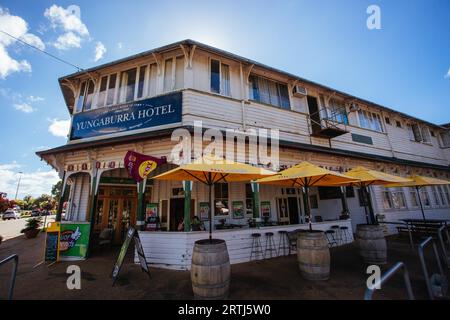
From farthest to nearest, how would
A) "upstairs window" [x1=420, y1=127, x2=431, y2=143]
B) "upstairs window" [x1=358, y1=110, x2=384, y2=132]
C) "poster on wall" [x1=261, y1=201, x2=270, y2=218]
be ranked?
1. "upstairs window" [x1=420, y1=127, x2=431, y2=143]
2. "upstairs window" [x1=358, y1=110, x2=384, y2=132]
3. "poster on wall" [x1=261, y1=201, x2=270, y2=218]

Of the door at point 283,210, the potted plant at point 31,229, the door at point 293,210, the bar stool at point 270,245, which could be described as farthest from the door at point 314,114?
the potted plant at point 31,229

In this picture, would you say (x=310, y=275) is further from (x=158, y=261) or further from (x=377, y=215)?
(x=377, y=215)

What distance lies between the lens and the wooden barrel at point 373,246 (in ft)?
18.7

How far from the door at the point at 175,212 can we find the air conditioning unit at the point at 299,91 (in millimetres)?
7731

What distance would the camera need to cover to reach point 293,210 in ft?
34.4

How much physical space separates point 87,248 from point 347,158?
1222 cm

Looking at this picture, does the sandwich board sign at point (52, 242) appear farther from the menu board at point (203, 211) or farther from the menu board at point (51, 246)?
the menu board at point (203, 211)

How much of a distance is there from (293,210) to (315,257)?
6174mm

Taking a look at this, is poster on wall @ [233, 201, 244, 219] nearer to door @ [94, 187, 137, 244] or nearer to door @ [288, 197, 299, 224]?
door @ [288, 197, 299, 224]

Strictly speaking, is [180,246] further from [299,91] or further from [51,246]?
[299,91]

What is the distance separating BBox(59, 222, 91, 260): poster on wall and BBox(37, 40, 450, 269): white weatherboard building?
Answer: 0.61 meters

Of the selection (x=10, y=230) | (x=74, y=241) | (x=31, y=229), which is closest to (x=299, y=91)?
(x=74, y=241)

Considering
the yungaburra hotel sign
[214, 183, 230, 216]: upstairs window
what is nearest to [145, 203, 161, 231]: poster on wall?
[214, 183, 230, 216]: upstairs window

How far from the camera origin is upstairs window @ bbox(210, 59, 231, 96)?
27.7 ft
